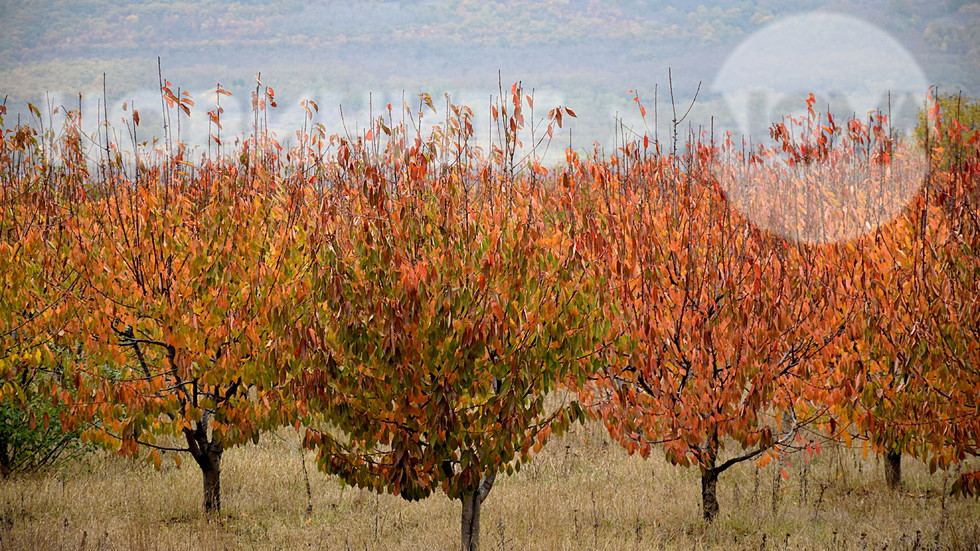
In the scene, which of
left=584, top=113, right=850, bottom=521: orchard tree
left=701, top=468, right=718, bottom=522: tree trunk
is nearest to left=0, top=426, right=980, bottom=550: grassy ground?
left=701, top=468, right=718, bottom=522: tree trunk

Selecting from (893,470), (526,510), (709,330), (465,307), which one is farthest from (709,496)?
(465,307)

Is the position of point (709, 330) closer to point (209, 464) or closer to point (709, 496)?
point (709, 496)

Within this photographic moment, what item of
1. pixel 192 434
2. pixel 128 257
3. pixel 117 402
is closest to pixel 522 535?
pixel 192 434

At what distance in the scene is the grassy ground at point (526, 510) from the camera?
7.26 m

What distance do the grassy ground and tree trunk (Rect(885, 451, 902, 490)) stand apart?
183 millimetres

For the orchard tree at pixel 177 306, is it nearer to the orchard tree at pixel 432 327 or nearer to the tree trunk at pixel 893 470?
the orchard tree at pixel 432 327

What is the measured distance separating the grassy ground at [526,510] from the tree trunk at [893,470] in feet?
0.60

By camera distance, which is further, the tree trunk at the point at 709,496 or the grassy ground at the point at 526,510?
the tree trunk at the point at 709,496

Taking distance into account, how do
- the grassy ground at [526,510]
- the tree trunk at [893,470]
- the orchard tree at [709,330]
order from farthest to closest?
1. the tree trunk at [893,470]
2. the grassy ground at [526,510]
3. the orchard tree at [709,330]

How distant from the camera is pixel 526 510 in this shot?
27.5 ft

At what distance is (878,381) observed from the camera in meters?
6.81

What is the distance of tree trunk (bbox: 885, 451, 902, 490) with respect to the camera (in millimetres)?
9055

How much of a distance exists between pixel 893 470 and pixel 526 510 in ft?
15.1

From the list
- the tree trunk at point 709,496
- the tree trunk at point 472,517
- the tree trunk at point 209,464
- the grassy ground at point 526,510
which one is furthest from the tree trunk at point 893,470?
the tree trunk at point 209,464
